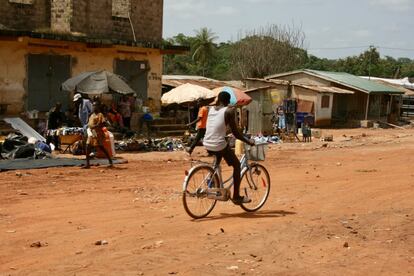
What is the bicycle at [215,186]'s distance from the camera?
7.71m

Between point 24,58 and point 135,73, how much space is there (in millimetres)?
4931

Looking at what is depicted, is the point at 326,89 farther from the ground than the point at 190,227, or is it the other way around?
the point at 326,89

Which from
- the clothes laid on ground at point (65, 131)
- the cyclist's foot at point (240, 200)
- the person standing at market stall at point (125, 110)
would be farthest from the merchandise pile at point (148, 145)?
the cyclist's foot at point (240, 200)

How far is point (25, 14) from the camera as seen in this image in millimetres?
19984

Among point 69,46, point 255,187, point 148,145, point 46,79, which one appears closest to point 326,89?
point 69,46

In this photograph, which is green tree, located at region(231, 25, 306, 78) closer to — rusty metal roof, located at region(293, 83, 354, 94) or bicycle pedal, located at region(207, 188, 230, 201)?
rusty metal roof, located at region(293, 83, 354, 94)

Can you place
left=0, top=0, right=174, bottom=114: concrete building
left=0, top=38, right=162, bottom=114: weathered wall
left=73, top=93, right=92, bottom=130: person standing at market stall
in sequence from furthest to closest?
1. left=0, top=0, right=174, bottom=114: concrete building
2. left=0, top=38, right=162, bottom=114: weathered wall
3. left=73, top=93, right=92, bottom=130: person standing at market stall

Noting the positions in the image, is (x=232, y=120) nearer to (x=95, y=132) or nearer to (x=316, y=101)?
(x=95, y=132)

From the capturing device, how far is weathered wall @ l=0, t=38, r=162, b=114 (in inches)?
730

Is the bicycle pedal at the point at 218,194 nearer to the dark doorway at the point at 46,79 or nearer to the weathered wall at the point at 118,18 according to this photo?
the dark doorway at the point at 46,79

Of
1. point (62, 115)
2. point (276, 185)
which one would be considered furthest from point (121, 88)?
point (276, 185)

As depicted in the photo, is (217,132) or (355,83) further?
(355,83)

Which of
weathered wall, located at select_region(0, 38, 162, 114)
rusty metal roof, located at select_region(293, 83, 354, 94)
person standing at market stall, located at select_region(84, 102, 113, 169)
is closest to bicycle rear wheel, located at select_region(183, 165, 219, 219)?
person standing at market stall, located at select_region(84, 102, 113, 169)

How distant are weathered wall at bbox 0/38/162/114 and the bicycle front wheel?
39.2 ft
